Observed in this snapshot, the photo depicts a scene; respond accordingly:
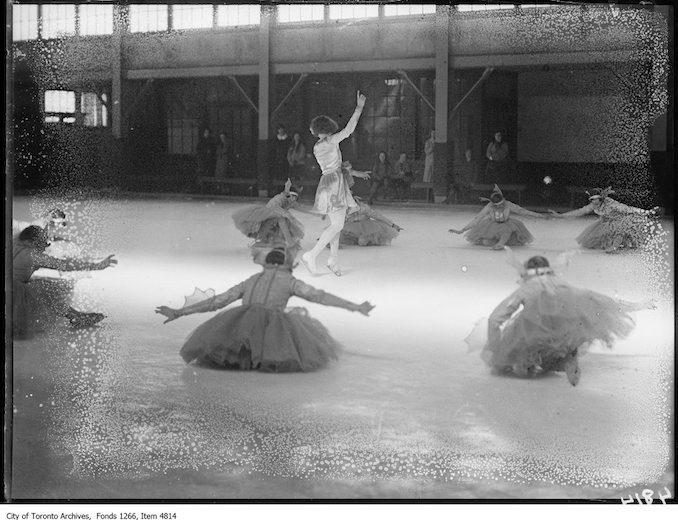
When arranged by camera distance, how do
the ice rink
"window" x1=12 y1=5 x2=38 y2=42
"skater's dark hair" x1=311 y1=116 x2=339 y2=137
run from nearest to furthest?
the ice rink, "window" x1=12 y1=5 x2=38 y2=42, "skater's dark hair" x1=311 y1=116 x2=339 y2=137

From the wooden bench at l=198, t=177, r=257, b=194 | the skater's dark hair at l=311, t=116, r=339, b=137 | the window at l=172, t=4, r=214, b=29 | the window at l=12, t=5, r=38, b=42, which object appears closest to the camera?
the window at l=12, t=5, r=38, b=42

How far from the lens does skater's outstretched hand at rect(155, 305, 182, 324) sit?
14.9 ft

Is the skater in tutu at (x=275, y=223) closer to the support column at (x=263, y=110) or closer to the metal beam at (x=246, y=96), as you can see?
the support column at (x=263, y=110)

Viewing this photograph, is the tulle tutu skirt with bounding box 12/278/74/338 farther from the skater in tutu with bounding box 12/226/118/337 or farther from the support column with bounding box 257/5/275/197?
the support column with bounding box 257/5/275/197

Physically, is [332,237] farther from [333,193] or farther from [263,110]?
[263,110]

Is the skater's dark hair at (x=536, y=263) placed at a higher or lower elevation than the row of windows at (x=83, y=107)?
lower

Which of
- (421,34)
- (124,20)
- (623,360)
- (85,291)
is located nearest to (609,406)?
(623,360)

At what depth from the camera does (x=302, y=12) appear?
428 cm

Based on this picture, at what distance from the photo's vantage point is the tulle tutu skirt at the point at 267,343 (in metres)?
4.39

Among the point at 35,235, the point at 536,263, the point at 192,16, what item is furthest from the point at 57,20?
the point at 536,263

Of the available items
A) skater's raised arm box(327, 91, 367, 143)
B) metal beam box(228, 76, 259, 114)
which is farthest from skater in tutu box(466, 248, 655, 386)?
metal beam box(228, 76, 259, 114)

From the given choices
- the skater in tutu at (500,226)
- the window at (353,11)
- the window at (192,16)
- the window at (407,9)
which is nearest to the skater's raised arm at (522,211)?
the skater in tutu at (500,226)

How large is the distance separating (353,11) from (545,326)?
63.8 inches

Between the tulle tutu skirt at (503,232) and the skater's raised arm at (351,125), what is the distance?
0.72 metres
